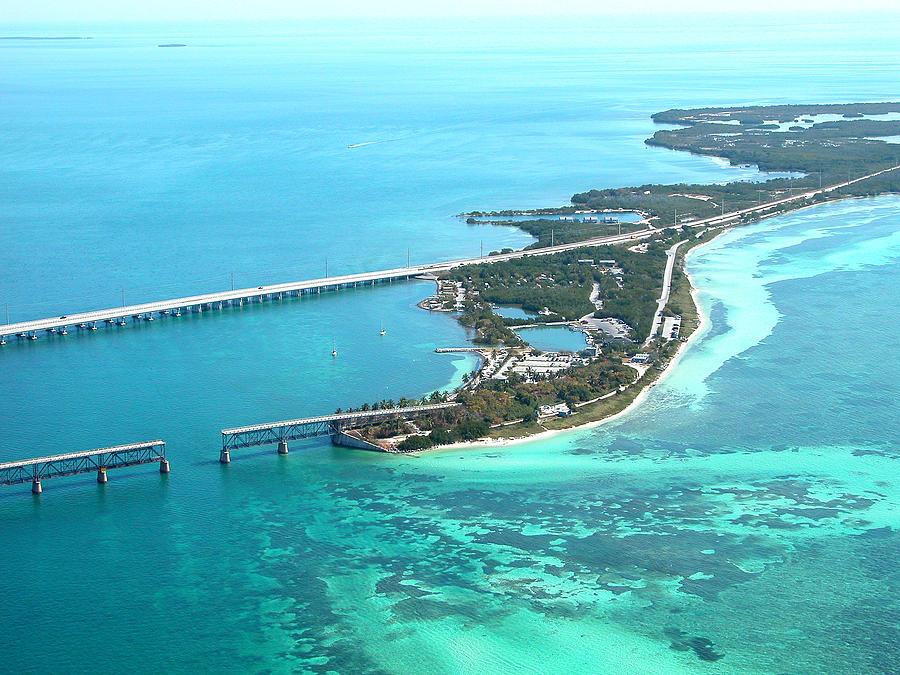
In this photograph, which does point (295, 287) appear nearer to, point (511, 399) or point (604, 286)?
point (604, 286)

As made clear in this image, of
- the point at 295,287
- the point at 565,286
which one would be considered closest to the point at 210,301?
the point at 295,287

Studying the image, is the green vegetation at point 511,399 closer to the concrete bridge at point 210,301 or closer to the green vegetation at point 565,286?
the green vegetation at point 565,286

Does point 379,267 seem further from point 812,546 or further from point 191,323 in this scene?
point 812,546

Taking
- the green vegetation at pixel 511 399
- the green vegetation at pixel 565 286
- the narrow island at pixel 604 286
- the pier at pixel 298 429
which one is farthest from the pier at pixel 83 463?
the green vegetation at pixel 565 286

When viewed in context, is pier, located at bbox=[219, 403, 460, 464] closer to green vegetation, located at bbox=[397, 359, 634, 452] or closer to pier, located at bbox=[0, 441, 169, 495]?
green vegetation, located at bbox=[397, 359, 634, 452]

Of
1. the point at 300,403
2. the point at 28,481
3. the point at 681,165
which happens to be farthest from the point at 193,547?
the point at 681,165

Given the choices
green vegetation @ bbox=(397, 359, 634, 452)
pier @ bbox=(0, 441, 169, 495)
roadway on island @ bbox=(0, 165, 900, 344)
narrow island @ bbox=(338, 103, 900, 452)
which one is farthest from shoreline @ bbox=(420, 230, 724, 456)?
roadway on island @ bbox=(0, 165, 900, 344)
